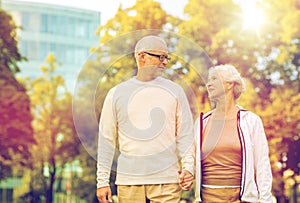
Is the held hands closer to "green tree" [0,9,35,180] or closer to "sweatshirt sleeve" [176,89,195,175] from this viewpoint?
"sweatshirt sleeve" [176,89,195,175]

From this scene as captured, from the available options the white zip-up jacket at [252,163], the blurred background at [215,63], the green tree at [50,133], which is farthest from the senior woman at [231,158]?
the green tree at [50,133]

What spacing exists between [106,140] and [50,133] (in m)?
33.3

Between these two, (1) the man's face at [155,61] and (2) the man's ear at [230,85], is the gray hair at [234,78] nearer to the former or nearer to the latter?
(2) the man's ear at [230,85]

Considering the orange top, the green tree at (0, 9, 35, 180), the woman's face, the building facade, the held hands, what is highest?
the building facade

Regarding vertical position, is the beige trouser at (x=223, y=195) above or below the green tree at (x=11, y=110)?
below

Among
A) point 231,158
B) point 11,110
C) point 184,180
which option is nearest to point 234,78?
point 231,158

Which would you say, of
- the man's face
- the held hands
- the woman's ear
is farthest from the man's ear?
the held hands

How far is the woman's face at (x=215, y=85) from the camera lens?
6449 mm

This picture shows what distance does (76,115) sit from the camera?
22.1 feet

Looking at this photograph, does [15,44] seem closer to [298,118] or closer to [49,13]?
[298,118]

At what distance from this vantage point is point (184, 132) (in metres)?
5.96

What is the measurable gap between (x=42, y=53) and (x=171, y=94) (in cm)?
7923

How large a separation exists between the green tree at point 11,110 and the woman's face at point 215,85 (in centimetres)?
2043

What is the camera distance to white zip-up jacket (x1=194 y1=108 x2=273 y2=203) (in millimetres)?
6230
